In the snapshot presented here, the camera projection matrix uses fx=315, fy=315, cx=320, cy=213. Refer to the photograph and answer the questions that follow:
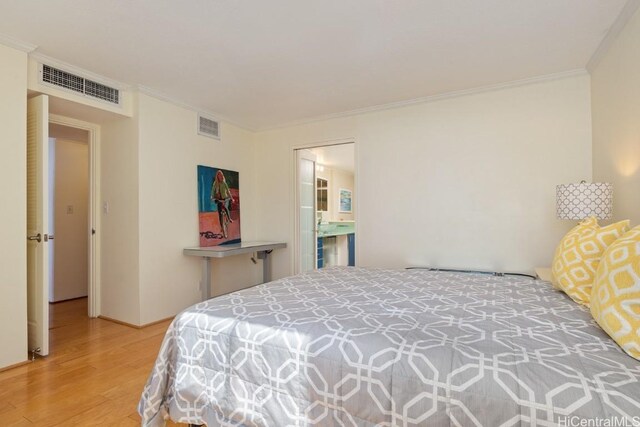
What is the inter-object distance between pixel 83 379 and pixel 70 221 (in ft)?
10.1

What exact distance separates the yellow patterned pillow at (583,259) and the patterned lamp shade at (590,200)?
27.9 inches

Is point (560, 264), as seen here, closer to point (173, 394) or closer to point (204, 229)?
point (173, 394)

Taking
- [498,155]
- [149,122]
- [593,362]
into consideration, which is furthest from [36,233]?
[498,155]

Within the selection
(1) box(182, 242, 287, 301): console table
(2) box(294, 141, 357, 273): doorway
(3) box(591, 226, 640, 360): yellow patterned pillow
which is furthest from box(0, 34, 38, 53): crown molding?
(3) box(591, 226, 640, 360): yellow patterned pillow

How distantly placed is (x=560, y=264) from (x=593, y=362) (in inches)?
36.0

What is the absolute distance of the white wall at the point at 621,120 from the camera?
1.99 meters

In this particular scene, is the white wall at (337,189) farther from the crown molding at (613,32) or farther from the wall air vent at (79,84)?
the crown molding at (613,32)

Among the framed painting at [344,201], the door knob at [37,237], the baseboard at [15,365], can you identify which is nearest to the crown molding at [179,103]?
the door knob at [37,237]

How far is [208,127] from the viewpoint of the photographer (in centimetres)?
392

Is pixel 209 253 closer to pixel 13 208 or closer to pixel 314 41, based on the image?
pixel 13 208

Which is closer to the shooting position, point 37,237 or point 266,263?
point 37,237

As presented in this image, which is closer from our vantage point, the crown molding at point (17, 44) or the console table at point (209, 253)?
the crown molding at point (17, 44)

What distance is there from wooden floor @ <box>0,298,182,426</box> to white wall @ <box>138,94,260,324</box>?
460 mm

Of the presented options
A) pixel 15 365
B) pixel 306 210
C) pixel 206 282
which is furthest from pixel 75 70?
pixel 306 210
